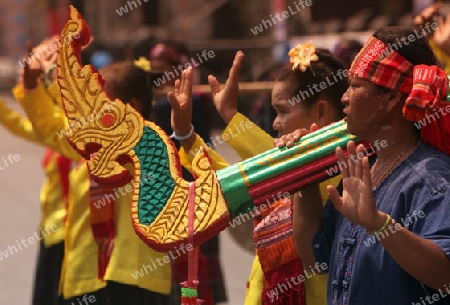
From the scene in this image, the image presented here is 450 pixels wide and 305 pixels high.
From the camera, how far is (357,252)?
6.89ft

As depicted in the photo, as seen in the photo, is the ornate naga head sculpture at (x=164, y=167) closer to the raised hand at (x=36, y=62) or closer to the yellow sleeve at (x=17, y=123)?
the raised hand at (x=36, y=62)

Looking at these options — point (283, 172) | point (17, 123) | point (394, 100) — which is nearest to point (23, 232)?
point (17, 123)

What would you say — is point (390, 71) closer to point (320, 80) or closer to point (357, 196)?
point (357, 196)

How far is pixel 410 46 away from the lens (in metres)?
2.12

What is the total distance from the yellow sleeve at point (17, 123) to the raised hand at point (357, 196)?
7.32 feet

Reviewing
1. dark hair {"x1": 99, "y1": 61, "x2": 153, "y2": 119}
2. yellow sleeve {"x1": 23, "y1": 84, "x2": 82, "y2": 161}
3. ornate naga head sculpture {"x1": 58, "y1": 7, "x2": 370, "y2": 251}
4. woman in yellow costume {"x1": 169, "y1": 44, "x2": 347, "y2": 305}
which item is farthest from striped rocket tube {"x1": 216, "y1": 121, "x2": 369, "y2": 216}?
yellow sleeve {"x1": 23, "y1": 84, "x2": 82, "y2": 161}

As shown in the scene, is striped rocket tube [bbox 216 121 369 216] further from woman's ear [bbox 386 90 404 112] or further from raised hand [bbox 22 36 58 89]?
raised hand [bbox 22 36 58 89]

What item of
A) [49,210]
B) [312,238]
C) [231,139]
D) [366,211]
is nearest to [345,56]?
[49,210]

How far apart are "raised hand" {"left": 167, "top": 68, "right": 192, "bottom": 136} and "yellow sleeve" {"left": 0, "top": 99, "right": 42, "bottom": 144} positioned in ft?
4.01

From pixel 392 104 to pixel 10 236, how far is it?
16.5 ft

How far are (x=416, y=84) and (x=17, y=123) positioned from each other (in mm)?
2447

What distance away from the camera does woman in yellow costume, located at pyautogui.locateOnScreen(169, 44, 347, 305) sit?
2.67 m

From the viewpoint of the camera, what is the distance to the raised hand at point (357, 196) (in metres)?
1.92

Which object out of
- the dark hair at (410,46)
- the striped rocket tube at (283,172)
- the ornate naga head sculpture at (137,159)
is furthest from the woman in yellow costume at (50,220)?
the dark hair at (410,46)
